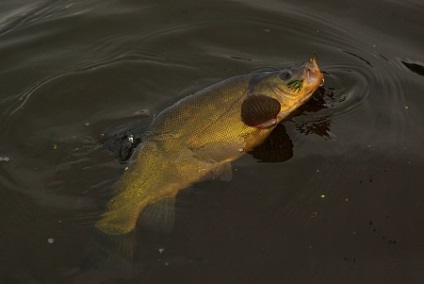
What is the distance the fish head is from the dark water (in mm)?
357

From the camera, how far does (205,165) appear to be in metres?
3.81

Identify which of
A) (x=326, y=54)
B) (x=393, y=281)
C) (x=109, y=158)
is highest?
(x=326, y=54)

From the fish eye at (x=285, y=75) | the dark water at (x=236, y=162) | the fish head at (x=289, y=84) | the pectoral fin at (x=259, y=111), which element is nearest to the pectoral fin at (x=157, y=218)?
the dark water at (x=236, y=162)

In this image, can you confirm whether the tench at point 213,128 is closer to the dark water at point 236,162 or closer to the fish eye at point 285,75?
the fish eye at point 285,75

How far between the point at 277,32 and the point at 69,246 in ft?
10.5

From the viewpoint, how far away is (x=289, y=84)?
4.00 meters

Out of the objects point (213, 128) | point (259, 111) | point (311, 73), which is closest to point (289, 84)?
point (311, 73)

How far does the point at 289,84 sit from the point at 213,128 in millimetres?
682

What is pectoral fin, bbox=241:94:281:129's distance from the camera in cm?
388

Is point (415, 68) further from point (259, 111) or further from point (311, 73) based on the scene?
point (259, 111)

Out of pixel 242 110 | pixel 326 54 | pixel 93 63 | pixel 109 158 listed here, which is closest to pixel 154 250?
pixel 109 158

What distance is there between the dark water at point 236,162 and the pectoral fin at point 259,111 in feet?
1.04

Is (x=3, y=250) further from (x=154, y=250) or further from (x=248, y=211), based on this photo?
(x=248, y=211)

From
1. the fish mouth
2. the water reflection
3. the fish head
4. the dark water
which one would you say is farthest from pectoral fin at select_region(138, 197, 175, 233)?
the water reflection
